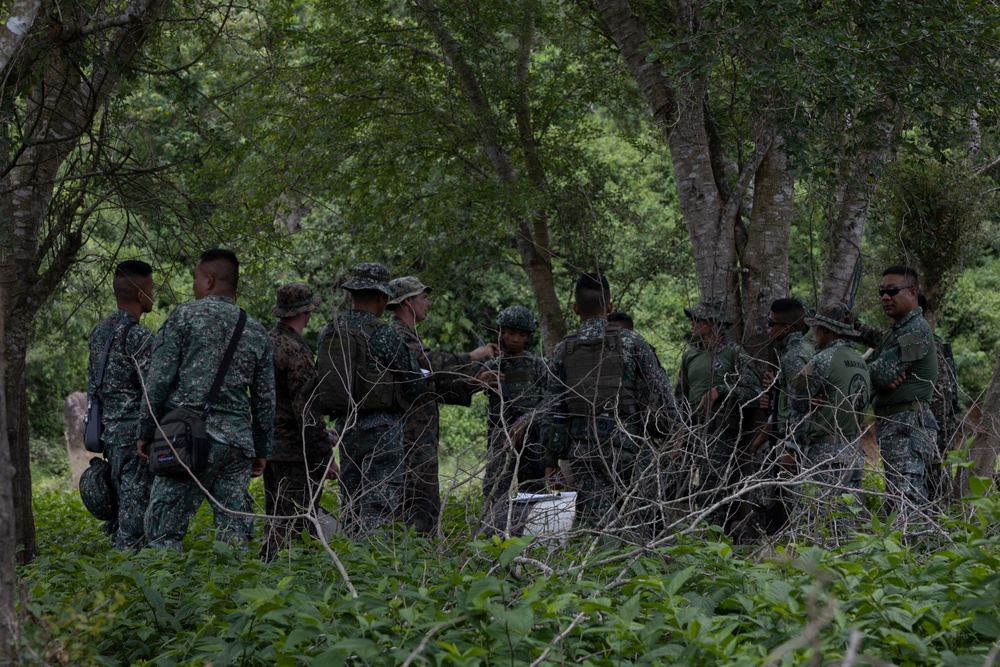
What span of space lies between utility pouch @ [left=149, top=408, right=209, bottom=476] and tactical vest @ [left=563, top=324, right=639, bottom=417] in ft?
8.55

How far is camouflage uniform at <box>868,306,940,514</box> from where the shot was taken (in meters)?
7.49

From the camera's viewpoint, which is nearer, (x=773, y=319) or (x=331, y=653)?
(x=331, y=653)

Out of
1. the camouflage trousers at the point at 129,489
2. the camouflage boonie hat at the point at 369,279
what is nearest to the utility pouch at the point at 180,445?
the camouflage trousers at the point at 129,489

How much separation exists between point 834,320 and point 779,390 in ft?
2.33

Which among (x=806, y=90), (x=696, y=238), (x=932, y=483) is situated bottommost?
(x=932, y=483)

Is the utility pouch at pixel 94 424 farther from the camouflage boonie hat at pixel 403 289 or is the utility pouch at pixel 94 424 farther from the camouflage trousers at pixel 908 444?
the camouflage trousers at pixel 908 444

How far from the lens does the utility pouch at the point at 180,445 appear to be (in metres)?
5.61

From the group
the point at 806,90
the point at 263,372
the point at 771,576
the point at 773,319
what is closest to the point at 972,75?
the point at 806,90

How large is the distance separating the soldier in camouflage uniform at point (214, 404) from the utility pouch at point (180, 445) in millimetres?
74

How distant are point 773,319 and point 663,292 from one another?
11873 mm

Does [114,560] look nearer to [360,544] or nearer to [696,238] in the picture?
[360,544]

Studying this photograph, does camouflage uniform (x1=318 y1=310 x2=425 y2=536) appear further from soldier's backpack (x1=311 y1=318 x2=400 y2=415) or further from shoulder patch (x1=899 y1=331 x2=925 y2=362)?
shoulder patch (x1=899 y1=331 x2=925 y2=362)

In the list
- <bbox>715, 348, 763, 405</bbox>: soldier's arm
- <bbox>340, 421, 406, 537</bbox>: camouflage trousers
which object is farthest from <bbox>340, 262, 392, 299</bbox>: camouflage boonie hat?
<bbox>715, 348, 763, 405</bbox>: soldier's arm

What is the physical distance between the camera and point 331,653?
3.09 m
